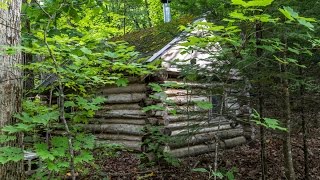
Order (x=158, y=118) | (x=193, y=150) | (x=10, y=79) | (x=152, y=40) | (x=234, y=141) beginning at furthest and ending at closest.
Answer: (x=234, y=141), (x=152, y=40), (x=193, y=150), (x=158, y=118), (x=10, y=79)

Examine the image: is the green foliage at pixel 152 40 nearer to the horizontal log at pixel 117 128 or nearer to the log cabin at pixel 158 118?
the log cabin at pixel 158 118

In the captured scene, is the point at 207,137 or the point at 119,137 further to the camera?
the point at 119,137

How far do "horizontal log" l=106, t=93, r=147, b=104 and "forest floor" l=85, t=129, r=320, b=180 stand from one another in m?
1.73

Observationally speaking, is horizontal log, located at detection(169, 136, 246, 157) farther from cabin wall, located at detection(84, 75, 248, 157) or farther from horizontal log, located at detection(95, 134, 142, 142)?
horizontal log, located at detection(95, 134, 142, 142)

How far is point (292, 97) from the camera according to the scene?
6516 mm

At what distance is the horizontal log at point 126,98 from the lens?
9.99 meters

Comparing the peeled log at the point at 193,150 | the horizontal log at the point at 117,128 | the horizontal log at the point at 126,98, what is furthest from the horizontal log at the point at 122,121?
the peeled log at the point at 193,150

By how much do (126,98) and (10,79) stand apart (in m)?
6.31

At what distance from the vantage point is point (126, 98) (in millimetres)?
10461

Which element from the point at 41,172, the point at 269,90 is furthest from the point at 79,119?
the point at 269,90

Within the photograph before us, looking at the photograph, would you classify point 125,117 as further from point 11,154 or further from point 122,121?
point 11,154

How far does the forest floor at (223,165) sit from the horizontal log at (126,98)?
173cm

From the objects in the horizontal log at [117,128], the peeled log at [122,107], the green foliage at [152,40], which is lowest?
the horizontal log at [117,128]

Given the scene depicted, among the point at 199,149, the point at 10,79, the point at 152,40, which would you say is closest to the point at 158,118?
the point at 199,149
